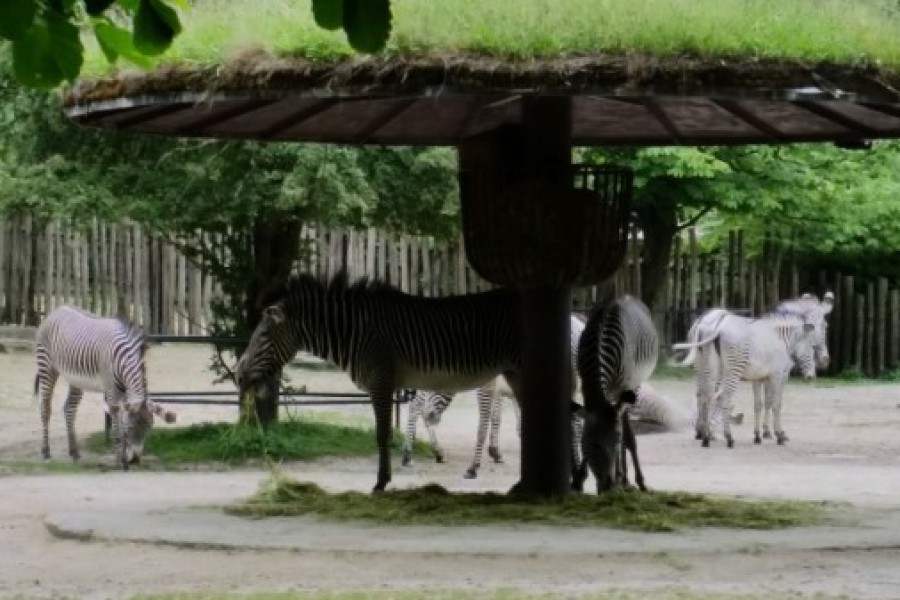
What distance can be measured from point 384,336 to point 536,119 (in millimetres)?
1790

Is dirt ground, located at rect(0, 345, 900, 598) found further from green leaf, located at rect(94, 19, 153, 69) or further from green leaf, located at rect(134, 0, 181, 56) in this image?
green leaf, located at rect(134, 0, 181, 56)

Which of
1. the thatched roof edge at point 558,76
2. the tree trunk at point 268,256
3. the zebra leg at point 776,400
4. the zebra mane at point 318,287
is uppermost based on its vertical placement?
the thatched roof edge at point 558,76

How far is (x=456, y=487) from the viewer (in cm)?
1445

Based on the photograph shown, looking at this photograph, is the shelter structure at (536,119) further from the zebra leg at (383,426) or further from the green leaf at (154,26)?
the green leaf at (154,26)

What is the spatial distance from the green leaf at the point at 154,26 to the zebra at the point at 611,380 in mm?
7646

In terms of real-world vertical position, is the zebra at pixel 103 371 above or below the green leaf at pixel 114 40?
below

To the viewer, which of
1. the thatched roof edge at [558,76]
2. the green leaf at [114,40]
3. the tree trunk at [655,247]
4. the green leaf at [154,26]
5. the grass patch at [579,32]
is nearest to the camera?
the green leaf at [154,26]

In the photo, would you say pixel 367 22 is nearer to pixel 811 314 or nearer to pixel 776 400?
pixel 776 400

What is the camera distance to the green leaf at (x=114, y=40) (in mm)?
4023

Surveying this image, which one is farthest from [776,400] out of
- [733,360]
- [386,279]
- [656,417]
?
[386,279]

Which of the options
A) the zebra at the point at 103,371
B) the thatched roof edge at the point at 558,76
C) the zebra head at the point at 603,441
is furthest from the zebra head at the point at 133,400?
the thatched roof edge at the point at 558,76

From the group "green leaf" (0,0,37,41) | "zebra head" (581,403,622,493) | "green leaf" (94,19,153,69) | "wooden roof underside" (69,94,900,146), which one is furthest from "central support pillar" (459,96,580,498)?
"green leaf" (0,0,37,41)

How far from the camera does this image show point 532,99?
10.9 m

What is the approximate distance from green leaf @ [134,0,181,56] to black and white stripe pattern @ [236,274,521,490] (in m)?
7.56
